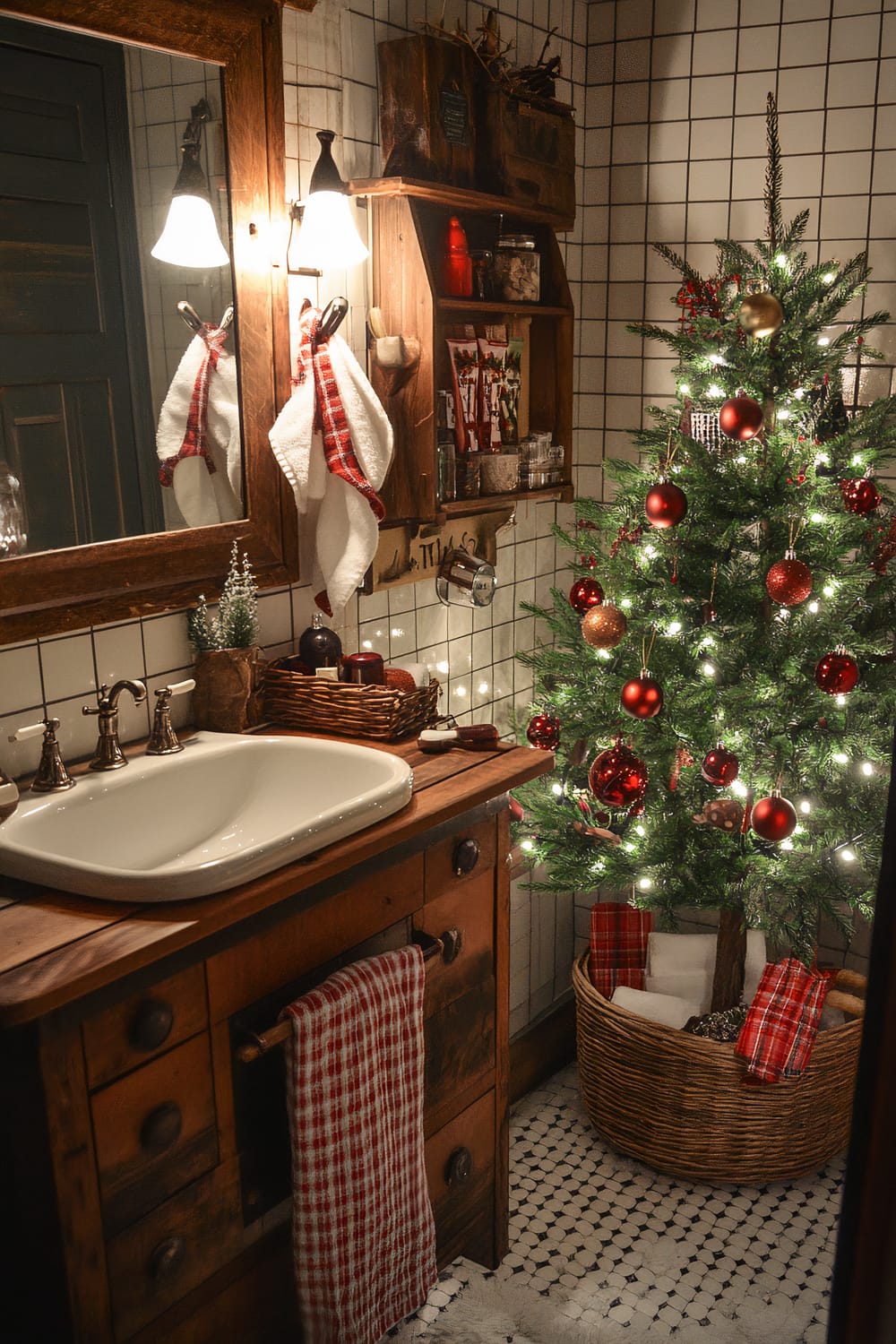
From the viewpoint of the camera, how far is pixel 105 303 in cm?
167

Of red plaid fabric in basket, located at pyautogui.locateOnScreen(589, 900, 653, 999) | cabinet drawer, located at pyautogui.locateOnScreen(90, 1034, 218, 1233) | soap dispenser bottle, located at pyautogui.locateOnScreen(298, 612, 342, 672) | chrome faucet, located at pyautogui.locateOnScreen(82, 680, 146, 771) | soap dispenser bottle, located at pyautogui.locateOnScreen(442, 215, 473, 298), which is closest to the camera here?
cabinet drawer, located at pyautogui.locateOnScreen(90, 1034, 218, 1233)

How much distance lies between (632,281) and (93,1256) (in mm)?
2393

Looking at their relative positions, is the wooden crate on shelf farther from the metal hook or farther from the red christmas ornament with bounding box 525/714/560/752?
the red christmas ornament with bounding box 525/714/560/752

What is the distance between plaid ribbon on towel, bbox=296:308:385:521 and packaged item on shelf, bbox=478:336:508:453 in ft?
1.58

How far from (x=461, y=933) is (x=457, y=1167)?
42 centimetres

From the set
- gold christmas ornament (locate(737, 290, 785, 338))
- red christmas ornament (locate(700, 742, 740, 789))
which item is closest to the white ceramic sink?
red christmas ornament (locate(700, 742, 740, 789))

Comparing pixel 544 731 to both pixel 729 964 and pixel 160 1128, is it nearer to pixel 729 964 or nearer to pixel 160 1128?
pixel 729 964

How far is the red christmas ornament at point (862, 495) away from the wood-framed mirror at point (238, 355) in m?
1.03

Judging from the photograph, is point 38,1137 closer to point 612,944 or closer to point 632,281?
point 612,944

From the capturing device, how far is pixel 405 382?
7.16 feet

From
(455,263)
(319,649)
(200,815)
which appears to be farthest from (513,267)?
(200,815)

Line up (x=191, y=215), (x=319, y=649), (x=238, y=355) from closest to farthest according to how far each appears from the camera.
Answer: (x=191, y=215)
(x=238, y=355)
(x=319, y=649)

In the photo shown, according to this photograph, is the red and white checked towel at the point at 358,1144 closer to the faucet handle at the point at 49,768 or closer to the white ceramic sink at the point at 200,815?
the white ceramic sink at the point at 200,815

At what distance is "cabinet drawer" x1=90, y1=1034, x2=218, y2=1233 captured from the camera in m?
1.32
